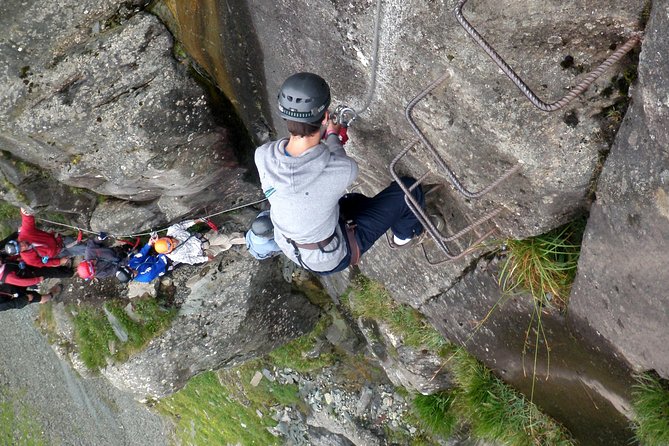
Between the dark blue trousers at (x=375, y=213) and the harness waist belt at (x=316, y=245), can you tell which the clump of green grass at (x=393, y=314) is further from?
the harness waist belt at (x=316, y=245)

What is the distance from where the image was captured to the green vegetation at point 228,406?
11484 millimetres

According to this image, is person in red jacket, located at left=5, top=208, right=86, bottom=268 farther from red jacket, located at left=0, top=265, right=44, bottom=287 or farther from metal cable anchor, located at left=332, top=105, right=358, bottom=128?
metal cable anchor, located at left=332, top=105, right=358, bottom=128

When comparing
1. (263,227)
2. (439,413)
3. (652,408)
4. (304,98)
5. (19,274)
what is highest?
(304,98)

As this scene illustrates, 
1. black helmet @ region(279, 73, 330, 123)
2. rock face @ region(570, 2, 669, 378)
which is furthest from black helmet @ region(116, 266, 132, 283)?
rock face @ region(570, 2, 669, 378)

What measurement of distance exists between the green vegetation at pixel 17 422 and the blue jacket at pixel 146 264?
9565mm

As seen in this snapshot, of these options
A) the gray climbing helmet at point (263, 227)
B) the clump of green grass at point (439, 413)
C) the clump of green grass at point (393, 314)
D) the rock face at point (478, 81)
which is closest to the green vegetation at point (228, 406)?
the clump of green grass at point (393, 314)

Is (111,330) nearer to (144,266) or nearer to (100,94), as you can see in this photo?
(144,266)

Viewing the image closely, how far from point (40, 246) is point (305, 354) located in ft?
15.4

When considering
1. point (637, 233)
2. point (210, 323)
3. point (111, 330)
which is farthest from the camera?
point (111, 330)

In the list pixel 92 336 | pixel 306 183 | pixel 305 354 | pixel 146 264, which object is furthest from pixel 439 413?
A: pixel 92 336

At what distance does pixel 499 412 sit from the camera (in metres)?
6.02

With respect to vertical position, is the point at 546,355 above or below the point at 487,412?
above

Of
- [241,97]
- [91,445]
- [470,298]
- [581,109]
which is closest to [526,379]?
[470,298]

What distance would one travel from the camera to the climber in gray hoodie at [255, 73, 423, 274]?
4.28 m
